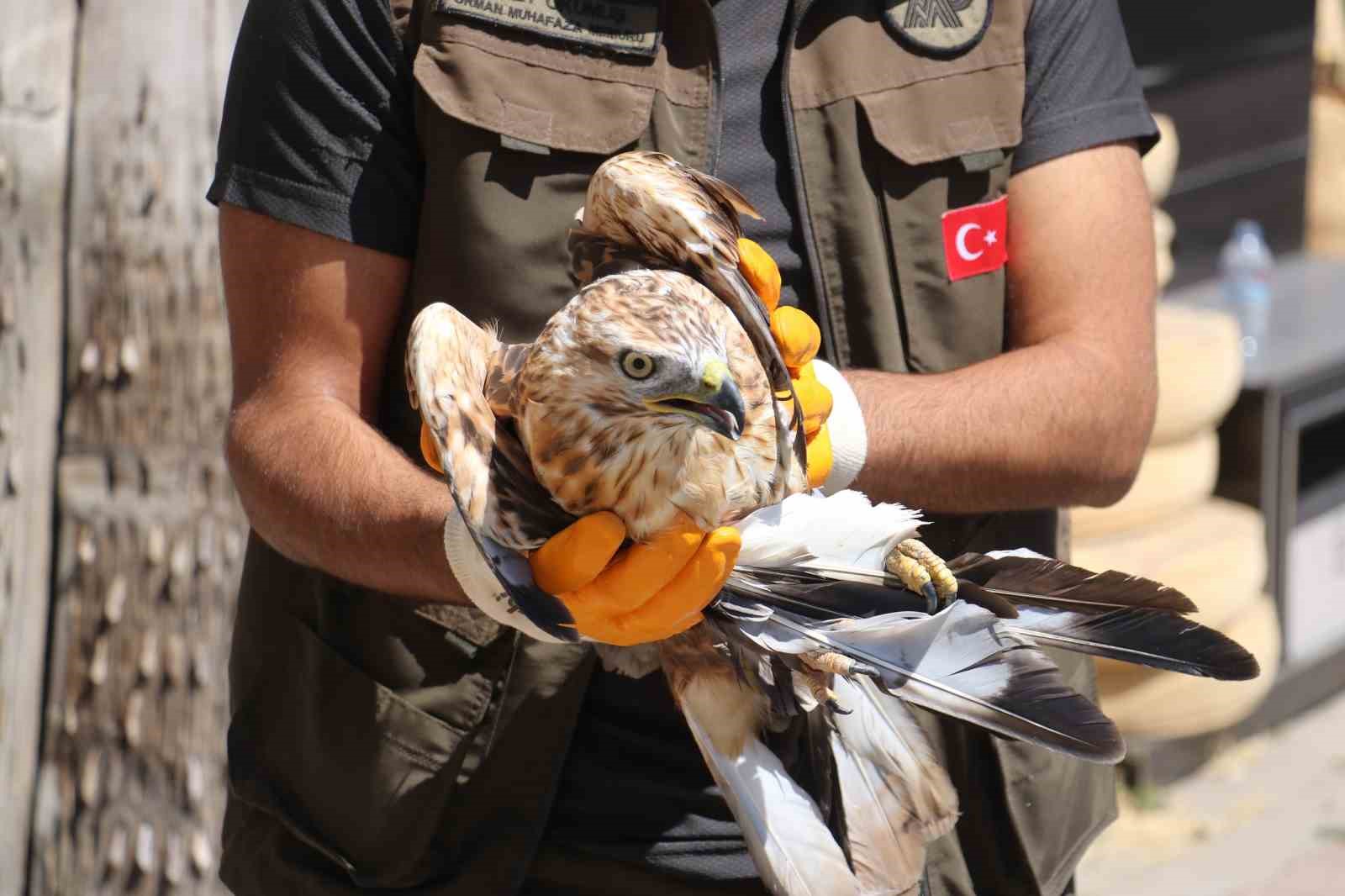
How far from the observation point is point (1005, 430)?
204 cm

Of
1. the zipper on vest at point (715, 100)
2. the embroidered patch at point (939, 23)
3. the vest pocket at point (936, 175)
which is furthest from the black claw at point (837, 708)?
the embroidered patch at point (939, 23)

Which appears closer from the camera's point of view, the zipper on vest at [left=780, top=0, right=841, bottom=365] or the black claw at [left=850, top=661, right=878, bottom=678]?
the black claw at [left=850, top=661, right=878, bottom=678]

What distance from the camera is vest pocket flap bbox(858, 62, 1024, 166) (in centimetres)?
211

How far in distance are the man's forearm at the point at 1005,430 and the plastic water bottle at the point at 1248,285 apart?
12.5 ft

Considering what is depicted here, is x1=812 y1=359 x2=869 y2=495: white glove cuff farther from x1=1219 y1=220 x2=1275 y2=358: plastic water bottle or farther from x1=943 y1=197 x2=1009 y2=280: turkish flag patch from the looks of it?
x1=1219 y1=220 x2=1275 y2=358: plastic water bottle

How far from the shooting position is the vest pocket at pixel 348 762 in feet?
6.77

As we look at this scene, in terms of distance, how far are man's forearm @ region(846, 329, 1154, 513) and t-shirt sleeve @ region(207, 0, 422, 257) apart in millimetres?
698

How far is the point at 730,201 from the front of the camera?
1.81 m

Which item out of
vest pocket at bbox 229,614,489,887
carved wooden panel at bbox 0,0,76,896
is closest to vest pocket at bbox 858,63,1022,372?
vest pocket at bbox 229,614,489,887

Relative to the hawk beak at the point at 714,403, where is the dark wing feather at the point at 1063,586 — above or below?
below

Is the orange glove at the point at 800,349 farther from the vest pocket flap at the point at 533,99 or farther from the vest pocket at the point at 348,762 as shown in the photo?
the vest pocket at the point at 348,762

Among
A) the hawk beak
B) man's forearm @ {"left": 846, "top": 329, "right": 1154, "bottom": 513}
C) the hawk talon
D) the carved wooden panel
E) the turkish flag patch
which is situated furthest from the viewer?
the carved wooden panel

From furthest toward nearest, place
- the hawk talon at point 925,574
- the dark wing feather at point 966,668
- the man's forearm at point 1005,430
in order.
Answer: the man's forearm at point 1005,430 < the hawk talon at point 925,574 < the dark wing feather at point 966,668

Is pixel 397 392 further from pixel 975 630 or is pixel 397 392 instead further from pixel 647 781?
pixel 975 630
